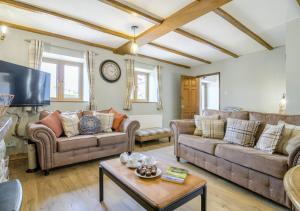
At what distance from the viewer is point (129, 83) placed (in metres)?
4.54

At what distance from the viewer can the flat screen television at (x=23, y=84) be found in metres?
2.36

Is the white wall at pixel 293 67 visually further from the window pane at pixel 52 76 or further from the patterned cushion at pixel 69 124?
the window pane at pixel 52 76

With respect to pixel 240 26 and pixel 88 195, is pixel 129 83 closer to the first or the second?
pixel 240 26

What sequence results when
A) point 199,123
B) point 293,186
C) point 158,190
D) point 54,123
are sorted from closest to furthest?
1. point 293,186
2. point 158,190
3. point 54,123
4. point 199,123

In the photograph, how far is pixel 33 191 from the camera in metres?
1.97

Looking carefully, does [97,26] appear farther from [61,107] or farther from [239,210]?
[239,210]

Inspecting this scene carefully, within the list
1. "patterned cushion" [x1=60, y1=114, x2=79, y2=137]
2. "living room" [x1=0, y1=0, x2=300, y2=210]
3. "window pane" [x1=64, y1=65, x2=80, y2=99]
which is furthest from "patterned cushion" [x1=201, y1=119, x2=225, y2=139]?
"window pane" [x1=64, y1=65, x2=80, y2=99]

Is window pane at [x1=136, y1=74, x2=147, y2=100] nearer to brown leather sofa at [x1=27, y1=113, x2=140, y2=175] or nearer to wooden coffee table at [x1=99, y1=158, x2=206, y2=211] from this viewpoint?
brown leather sofa at [x1=27, y1=113, x2=140, y2=175]

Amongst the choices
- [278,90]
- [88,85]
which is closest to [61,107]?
[88,85]

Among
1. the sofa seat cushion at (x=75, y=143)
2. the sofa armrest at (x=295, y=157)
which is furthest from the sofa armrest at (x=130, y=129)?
the sofa armrest at (x=295, y=157)

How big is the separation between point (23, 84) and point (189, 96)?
15.3 ft

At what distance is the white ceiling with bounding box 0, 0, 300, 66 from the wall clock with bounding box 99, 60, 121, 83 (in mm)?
481

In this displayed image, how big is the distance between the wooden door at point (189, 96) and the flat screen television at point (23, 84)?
3997 millimetres

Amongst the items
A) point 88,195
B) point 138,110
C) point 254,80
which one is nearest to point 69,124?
point 88,195
